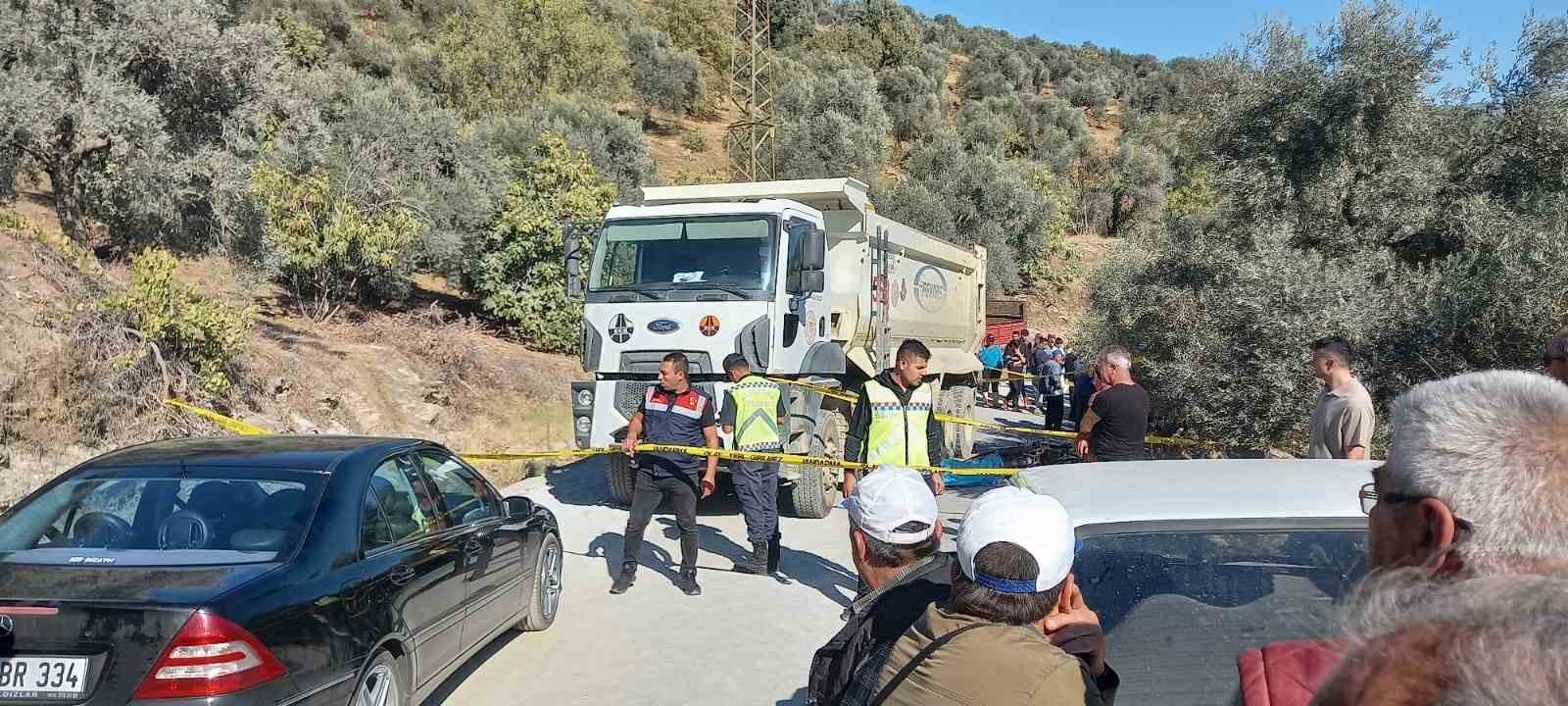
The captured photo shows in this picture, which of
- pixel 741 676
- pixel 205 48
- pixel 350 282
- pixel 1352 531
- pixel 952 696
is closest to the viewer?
pixel 952 696

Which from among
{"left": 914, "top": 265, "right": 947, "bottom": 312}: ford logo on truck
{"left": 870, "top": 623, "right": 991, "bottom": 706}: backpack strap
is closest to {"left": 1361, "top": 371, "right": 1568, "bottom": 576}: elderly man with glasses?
{"left": 870, "top": 623, "right": 991, "bottom": 706}: backpack strap

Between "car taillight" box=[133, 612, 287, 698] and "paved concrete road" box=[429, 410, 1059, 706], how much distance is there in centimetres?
190

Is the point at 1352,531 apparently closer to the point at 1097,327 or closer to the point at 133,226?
the point at 1097,327

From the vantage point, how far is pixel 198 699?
329cm

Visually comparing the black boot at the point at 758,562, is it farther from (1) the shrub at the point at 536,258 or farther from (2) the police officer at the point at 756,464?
(1) the shrub at the point at 536,258

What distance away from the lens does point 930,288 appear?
14234 millimetres

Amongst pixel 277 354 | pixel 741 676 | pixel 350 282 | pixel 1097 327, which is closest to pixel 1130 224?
pixel 1097 327

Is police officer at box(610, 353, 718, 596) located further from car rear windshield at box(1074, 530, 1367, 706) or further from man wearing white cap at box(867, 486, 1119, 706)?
man wearing white cap at box(867, 486, 1119, 706)

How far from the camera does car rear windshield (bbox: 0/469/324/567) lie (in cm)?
386

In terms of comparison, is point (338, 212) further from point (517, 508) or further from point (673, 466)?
point (517, 508)

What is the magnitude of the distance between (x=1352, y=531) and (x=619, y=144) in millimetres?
27001

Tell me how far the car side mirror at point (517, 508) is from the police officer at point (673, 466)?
115 cm

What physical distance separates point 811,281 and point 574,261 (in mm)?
2602

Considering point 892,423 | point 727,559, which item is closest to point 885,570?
point 892,423
